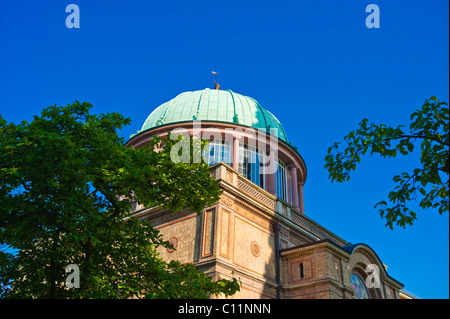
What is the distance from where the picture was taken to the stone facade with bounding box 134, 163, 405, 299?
60.1ft

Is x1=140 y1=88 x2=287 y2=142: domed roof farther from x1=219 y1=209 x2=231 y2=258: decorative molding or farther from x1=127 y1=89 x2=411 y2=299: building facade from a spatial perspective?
x1=219 y1=209 x2=231 y2=258: decorative molding

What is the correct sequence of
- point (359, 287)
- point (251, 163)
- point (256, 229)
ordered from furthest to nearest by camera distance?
point (251, 163) < point (359, 287) < point (256, 229)

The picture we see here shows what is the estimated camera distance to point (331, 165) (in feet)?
31.1

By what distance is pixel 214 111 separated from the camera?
Answer: 28.1 meters

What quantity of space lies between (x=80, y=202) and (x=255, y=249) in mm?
11515

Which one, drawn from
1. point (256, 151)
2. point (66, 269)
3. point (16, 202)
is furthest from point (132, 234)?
point (256, 151)

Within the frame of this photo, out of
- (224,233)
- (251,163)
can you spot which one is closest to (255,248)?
(224,233)

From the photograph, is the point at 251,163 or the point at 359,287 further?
the point at 251,163

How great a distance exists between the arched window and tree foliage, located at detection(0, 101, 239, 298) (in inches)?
479

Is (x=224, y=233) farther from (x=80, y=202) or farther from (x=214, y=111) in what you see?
(x=214, y=111)

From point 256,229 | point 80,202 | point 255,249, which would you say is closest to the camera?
point 80,202

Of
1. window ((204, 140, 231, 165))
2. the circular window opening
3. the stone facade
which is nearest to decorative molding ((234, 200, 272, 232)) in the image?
the stone facade

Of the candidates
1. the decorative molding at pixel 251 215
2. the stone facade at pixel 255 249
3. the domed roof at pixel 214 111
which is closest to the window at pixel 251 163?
the domed roof at pixel 214 111
